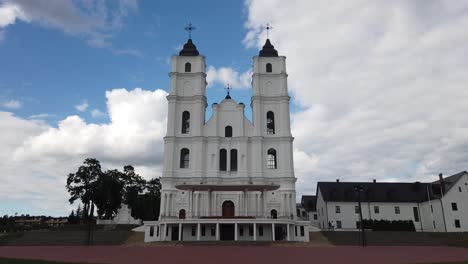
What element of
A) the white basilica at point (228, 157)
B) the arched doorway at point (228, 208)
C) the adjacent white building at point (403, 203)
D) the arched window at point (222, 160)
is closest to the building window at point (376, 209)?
the adjacent white building at point (403, 203)

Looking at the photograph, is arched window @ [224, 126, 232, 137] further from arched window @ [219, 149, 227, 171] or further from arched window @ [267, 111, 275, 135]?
arched window @ [267, 111, 275, 135]

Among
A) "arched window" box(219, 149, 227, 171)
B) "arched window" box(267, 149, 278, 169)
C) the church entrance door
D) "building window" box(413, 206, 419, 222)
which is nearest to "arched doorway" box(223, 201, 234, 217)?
"arched window" box(219, 149, 227, 171)

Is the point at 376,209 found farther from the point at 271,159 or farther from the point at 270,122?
the point at 270,122

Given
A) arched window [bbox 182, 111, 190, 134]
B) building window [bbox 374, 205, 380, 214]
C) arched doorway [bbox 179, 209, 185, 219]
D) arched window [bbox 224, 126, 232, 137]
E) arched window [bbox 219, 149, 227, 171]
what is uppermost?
arched window [bbox 182, 111, 190, 134]

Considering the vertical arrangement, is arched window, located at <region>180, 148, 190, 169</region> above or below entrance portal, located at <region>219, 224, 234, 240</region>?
above

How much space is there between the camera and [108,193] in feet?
179

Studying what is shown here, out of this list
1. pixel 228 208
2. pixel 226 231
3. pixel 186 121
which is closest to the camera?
pixel 226 231

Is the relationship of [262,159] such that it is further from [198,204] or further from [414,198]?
[414,198]

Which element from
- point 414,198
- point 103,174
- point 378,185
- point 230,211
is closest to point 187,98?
point 230,211

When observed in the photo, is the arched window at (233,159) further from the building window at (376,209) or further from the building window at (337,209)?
the building window at (376,209)

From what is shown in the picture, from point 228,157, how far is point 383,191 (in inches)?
945

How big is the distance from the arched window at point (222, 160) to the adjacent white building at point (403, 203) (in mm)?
16324

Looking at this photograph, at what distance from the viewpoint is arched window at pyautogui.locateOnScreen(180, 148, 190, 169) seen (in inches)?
1805

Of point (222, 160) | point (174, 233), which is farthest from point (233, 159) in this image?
point (174, 233)
